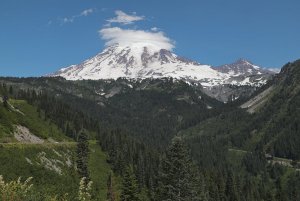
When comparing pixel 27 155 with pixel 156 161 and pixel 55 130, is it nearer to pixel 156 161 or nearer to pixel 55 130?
pixel 55 130

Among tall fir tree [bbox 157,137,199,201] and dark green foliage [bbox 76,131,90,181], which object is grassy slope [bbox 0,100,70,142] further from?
tall fir tree [bbox 157,137,199,201]

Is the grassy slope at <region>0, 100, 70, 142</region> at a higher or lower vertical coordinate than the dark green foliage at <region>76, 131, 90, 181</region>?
higher

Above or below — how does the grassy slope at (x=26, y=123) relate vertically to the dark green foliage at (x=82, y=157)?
above

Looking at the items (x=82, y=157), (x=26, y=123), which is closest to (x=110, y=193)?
(x=82, y=157)

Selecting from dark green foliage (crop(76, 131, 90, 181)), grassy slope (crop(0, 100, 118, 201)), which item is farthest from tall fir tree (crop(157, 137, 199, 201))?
dark green foliage (crop(76, 131, 90, 181))

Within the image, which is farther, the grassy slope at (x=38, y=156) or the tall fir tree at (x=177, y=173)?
the grassy slope at (x=38, y=156)

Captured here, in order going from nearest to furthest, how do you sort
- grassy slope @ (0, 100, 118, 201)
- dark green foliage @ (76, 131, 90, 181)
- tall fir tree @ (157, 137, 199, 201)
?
tall fir tree @ (157, 137, 199, 201)
grassy slope @ (0, 100, 118, 201)
dark green foliage @ (76, 131, 90, 181)

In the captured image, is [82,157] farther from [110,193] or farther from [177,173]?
[177,173]

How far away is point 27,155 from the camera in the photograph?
116 meters

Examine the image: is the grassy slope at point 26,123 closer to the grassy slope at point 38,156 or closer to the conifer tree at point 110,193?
the grassy slope at point 38,156

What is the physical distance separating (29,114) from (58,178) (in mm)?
78517

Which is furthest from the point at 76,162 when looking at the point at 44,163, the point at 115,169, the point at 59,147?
the point at 115,169

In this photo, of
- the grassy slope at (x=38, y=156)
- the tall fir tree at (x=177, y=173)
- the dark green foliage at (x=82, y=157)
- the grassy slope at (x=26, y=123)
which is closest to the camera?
the tall fir tree at (x=177, y=173)

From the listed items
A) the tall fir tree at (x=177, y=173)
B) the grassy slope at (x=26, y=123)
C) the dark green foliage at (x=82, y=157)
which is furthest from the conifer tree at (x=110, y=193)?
the tall fir tree at (x=177, y=173)
